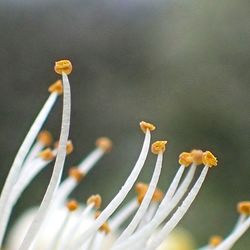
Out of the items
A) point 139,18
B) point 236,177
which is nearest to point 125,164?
point 236,177

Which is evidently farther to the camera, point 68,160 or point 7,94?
point 7,94

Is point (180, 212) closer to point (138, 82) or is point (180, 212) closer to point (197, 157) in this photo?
point (197, 157)

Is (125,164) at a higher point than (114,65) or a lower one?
lower

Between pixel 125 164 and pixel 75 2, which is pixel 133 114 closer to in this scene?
pixel 125 164

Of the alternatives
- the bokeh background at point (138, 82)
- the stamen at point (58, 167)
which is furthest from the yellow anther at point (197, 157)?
the bokeh background at point (138, 82)

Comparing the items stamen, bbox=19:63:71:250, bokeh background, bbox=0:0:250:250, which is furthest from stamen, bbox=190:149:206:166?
bokeh background, bbox=0:0:250:250

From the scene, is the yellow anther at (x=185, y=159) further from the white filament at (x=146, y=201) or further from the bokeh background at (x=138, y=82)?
the bokeh background at (x=138, y=82)

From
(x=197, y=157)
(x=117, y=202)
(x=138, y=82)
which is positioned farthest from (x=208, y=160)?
(x=138, y=82)

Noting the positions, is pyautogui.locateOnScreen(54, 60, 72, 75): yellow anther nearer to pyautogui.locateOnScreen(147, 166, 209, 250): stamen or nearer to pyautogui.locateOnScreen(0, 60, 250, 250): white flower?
pyautogui.locateOnScreen(0, 60, 250, 250): white flower
